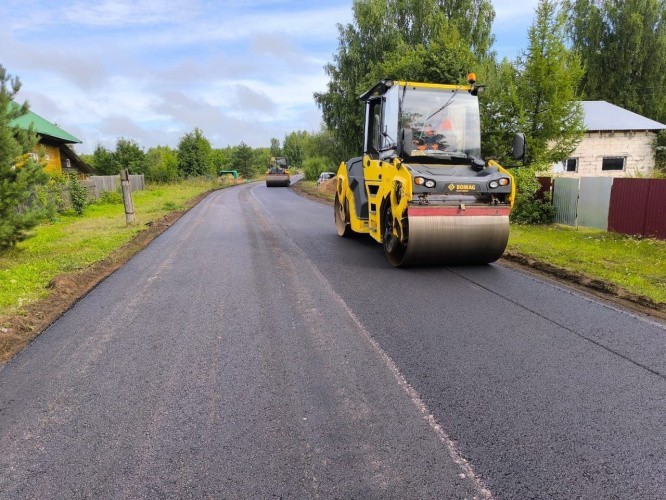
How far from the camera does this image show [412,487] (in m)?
2.45

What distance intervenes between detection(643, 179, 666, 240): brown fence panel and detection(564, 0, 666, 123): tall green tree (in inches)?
1032

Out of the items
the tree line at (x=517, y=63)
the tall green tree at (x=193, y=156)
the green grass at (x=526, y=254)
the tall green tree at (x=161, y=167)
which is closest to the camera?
the green grass at (x=526, y=254)

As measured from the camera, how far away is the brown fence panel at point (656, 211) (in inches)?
392

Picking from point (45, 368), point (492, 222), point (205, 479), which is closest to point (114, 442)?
point (205, 479)

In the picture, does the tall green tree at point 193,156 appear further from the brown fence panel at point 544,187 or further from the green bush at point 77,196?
the brown fence panel at point 544,187

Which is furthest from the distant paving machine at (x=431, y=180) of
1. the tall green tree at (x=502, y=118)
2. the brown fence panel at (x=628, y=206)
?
the tall green tree at (x=502, y=118)

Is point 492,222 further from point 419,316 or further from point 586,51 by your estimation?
point 586,51

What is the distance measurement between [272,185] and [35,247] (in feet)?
99.5

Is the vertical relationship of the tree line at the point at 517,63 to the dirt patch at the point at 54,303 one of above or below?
above

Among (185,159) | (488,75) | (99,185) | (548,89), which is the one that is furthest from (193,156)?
(548,89)

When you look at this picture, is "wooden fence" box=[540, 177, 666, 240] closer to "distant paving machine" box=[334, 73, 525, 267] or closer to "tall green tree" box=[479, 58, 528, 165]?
"tall green tree" box=[479, 58, 528, 165]

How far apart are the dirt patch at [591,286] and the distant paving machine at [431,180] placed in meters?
0.86

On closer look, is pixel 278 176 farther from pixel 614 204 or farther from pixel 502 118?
pixel 614 204

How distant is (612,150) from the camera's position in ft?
81.2
